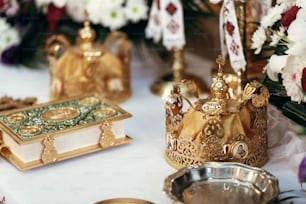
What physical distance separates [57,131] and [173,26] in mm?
426

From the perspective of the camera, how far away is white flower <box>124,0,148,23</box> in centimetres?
170

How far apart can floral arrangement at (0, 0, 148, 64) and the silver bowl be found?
1.99 feet

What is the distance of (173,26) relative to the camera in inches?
63.9

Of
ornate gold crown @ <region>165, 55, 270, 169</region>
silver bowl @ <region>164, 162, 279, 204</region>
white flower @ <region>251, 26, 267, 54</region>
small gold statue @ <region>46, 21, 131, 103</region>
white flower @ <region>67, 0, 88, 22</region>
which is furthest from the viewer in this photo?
white flower @ <region>67, 0, 88, 22</region>

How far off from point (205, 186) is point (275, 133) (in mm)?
259

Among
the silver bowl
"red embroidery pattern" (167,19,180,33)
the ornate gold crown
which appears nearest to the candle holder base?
"red embroidery pattern" (167,19,180,33)

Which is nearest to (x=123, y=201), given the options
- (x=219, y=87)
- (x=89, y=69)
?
(x=219, y=87)

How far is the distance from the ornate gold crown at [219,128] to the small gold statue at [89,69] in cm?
34

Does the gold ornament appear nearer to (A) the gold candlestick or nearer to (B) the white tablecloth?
(B) the white tablecloth

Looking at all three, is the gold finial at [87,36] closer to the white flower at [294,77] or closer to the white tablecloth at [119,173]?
the white tablecloth at [119,173]

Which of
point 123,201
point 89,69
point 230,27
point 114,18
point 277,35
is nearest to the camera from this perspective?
point 123,201

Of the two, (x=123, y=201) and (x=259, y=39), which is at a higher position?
(x=259, y=39)

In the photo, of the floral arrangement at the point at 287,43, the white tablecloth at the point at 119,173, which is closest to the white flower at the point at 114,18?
the white tablecloth at the point at 119,173

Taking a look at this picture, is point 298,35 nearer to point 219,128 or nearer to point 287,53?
point 287,53
